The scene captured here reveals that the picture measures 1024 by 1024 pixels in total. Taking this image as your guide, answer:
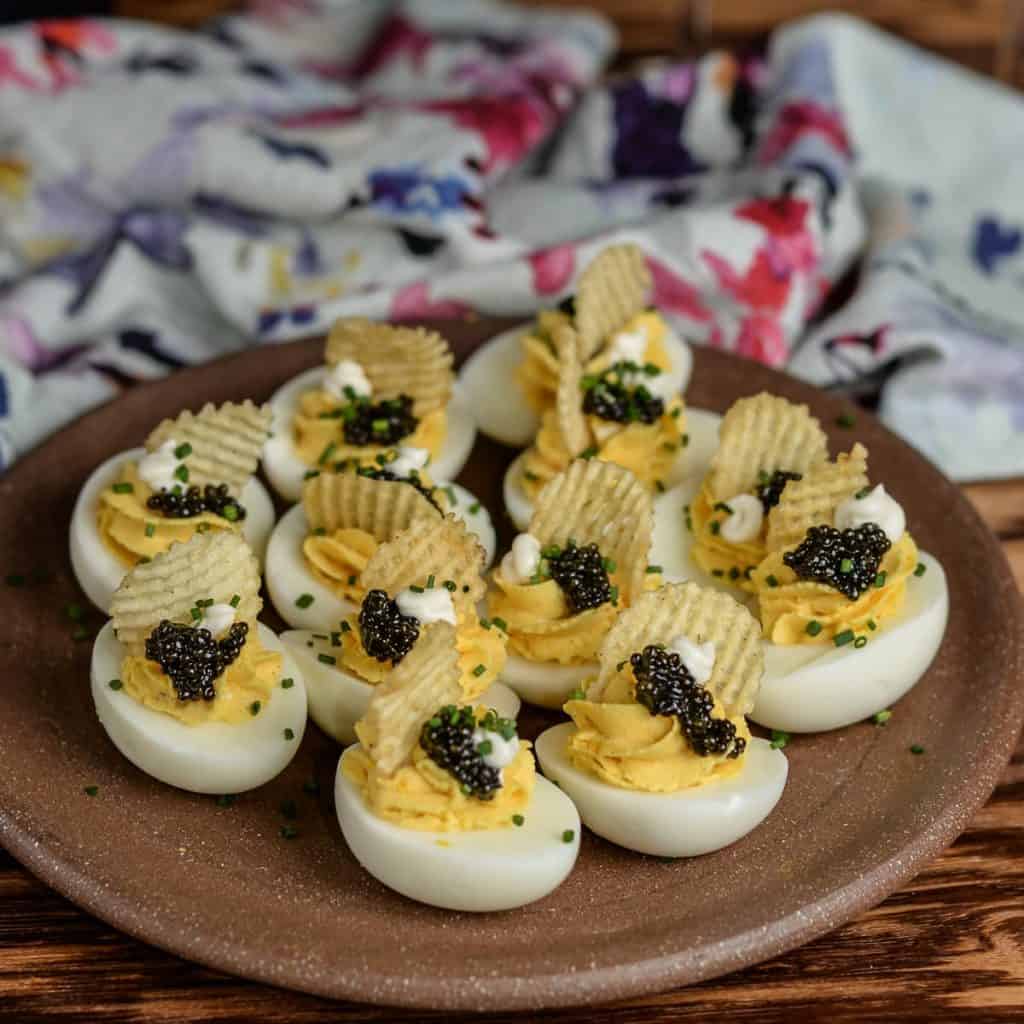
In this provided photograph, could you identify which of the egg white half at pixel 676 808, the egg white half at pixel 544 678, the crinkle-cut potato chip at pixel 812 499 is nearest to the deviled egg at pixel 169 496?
the egg white half at pixel 544 678

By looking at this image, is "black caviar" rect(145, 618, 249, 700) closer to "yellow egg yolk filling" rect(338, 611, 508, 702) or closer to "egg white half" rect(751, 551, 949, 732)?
"yellow egg yolk filling" rect(338, 611, 508, 702)

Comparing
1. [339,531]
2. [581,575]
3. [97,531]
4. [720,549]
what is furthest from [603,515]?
[97,531]

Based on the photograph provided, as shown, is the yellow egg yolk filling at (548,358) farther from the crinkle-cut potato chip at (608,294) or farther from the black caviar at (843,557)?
the black caviar at (843,557)

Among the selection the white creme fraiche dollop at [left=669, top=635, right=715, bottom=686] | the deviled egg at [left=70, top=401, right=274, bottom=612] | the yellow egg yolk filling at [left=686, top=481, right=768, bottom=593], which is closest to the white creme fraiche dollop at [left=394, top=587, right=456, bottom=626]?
the white creme fraiche dollop at [left=669, top=635, right=715, bottom=686]

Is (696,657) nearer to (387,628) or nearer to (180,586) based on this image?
(387,628)

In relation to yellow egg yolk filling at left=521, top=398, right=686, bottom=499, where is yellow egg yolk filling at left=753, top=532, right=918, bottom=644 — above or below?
above
